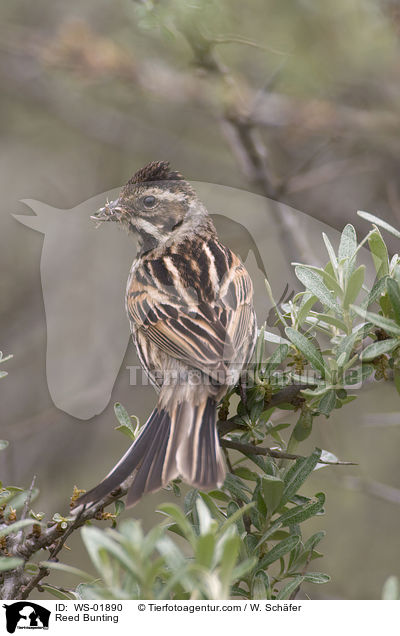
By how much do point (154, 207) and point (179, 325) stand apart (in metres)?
1.07

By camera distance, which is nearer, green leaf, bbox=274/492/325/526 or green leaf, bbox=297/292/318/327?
green leaf, bbox=274/492/325/526

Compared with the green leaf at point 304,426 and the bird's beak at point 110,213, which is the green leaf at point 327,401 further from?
the bird's beak at point 110,213

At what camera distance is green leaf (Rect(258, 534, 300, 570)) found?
7.13 ft

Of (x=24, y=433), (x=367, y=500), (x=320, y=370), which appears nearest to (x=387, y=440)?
(x=367, y=500)

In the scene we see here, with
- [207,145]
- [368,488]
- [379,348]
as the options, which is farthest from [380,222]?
[207,145]

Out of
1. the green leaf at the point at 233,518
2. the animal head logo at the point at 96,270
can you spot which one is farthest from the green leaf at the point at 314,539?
the animal head logo at the point at 96,270

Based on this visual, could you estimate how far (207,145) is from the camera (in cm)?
666

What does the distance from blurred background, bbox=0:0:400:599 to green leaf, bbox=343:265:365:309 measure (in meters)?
1.13

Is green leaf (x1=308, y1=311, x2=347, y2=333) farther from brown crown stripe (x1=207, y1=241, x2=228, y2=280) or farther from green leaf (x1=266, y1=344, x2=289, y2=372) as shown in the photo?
brown crown stripe (x1=207, y1=241, x2=228, y2=280)

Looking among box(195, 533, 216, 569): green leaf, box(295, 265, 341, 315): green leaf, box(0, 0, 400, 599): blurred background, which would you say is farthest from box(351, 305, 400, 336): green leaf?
box(0, 0, 400, 599): blurred background

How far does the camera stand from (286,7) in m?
4.94

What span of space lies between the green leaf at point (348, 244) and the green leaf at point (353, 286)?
17cm

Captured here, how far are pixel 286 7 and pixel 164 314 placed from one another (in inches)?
110
